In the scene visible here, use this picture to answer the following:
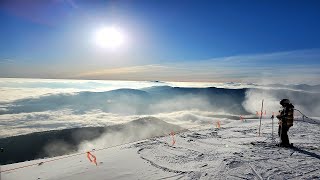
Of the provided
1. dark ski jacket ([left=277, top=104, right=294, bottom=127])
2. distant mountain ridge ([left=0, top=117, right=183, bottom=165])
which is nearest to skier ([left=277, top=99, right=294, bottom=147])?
dark ski jacket ([left=277, top=104, right=294, bottom=127])

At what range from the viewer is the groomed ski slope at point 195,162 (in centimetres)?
1005

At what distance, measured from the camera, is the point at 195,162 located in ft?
39.0

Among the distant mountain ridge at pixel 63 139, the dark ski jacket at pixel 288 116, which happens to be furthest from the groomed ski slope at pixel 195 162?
the distant mountain ridge at pixel 63 139

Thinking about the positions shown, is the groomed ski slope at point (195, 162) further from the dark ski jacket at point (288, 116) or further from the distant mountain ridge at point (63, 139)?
the distant mountain ridge at point (63, 139)

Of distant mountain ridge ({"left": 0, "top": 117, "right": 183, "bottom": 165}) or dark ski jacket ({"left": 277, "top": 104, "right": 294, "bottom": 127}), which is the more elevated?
dark ski jacket ({"left": 277, "top": 104, "right": 294, "bottom": 127})

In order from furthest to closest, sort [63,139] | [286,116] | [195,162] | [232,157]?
[63,139] < [286,116] < [195,162] < [232,157]

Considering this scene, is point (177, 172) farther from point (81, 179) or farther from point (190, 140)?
point (190, 140)

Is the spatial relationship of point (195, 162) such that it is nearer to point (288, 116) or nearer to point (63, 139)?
point (288, 116)

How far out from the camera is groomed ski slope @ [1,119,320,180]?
33.0 feet

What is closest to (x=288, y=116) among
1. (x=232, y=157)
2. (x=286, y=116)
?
(x=286, y=116)

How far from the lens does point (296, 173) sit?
9.62 metres

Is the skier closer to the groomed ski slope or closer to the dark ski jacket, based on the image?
the dark ski jacket

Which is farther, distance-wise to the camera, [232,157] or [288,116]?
[288,116]

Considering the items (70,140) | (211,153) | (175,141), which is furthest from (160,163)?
(70,140)
